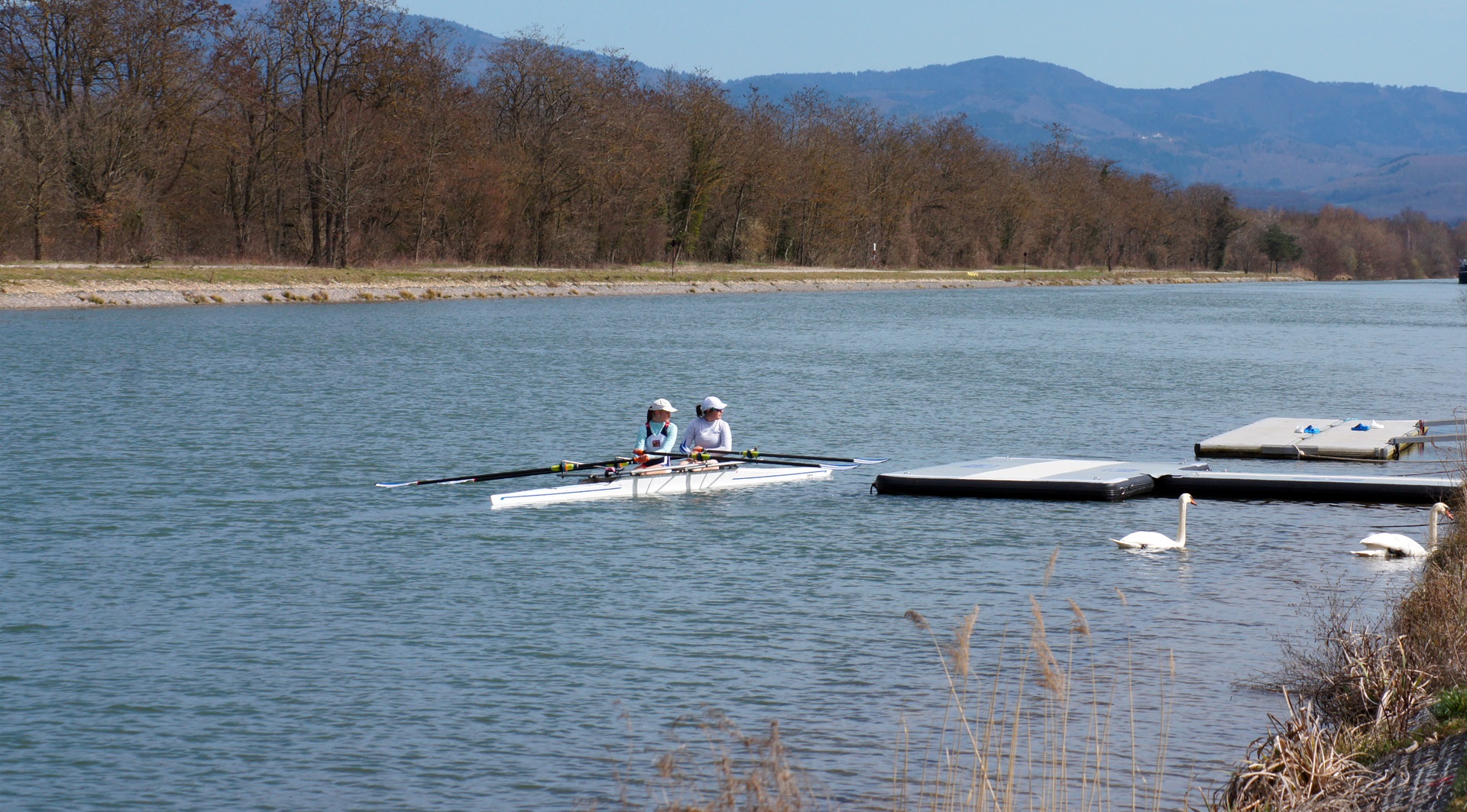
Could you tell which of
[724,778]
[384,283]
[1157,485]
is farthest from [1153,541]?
[384,283]

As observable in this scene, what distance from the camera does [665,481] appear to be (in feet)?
63.2

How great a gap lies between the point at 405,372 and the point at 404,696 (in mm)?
26490

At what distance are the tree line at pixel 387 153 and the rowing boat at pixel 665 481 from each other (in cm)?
4660

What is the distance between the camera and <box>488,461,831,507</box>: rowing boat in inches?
712

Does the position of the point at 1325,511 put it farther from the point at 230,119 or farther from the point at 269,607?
the point at 230,119

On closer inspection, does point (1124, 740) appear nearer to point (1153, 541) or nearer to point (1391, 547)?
point (1153, 541)

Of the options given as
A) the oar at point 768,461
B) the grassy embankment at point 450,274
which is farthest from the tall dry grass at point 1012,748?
the grassy embankment at point 450,274

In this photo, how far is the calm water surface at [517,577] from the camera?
374 inches

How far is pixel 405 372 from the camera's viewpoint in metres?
36.2

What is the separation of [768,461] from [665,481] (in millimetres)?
2365

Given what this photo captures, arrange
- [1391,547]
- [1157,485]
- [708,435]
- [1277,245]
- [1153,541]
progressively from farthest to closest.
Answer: [1277,245] < [708,435] < [1157,485] < [1153,541] < [1391,547]

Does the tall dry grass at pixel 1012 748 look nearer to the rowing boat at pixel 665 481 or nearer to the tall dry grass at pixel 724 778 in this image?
the tall dry grass at pixel 724 778

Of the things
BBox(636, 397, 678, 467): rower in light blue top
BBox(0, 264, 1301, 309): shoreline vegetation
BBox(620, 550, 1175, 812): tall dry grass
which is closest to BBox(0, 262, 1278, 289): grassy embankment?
BBox(0, 264, 1301, 309): shoreline vegetation

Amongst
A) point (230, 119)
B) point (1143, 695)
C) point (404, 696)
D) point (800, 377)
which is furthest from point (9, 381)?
point (230, 119)
